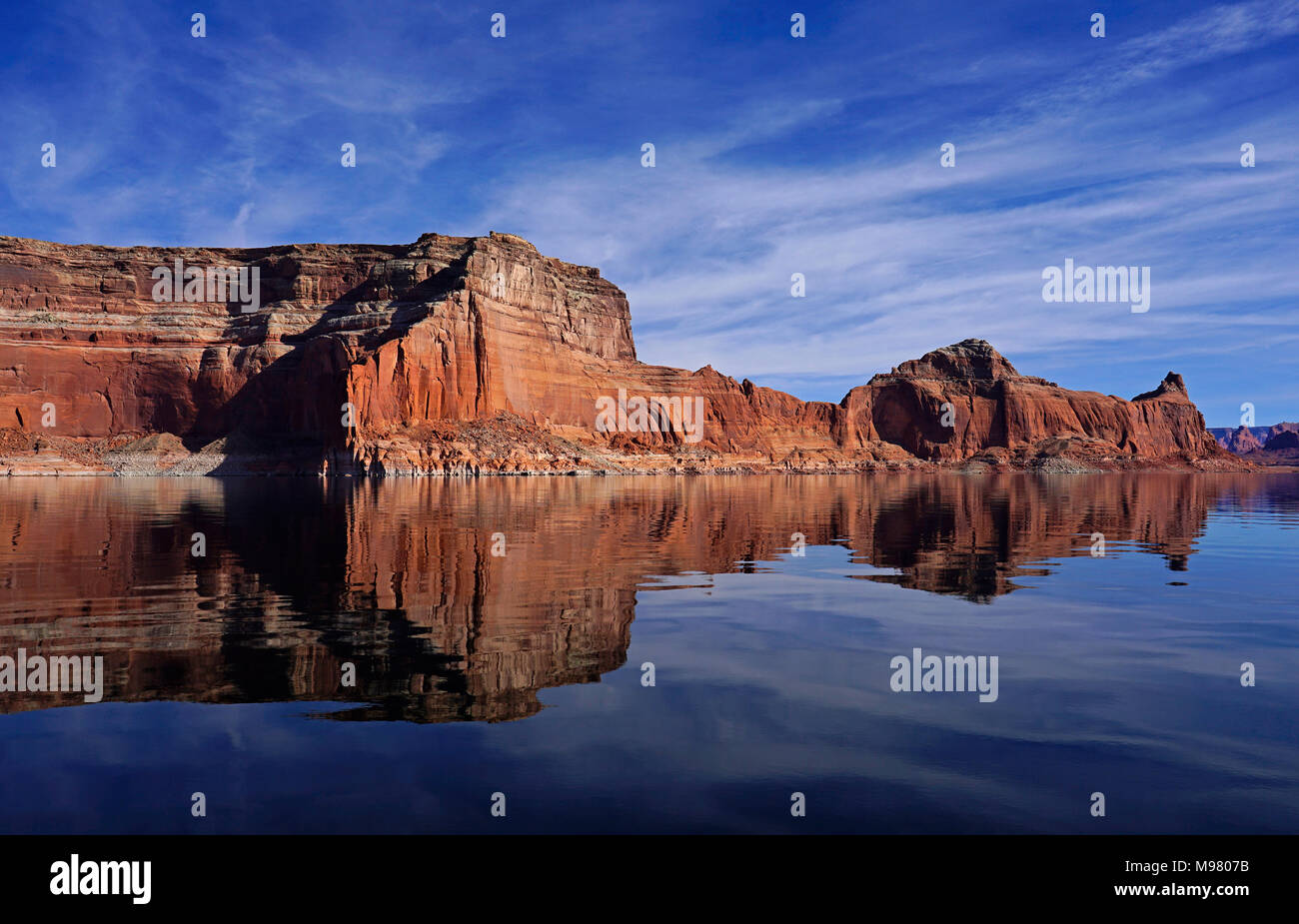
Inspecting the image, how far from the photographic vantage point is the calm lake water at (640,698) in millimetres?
5820

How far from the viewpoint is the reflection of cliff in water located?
9070 mm

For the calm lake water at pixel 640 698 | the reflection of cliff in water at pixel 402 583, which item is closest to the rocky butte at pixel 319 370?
the reflection of cliff in water at pixel 402 583

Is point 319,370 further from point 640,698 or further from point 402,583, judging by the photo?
point 640,698

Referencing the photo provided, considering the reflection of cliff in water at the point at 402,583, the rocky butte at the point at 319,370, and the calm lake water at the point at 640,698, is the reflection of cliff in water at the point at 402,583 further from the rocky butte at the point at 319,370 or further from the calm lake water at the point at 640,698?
the rocky butte at the point at 319,370

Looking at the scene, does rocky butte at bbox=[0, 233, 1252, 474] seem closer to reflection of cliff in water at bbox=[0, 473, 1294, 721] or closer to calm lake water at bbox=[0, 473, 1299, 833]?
reflection of cliff in water at bbox=[0, 473, 1294, 721]

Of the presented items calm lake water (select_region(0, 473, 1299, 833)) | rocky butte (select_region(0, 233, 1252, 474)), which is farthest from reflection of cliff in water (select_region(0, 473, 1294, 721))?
rocky butte (select_region(0, 233, 1252, 474))

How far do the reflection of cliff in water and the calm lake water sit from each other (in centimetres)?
9

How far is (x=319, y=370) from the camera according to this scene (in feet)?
402

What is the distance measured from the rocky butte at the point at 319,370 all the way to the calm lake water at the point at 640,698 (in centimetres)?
9005
